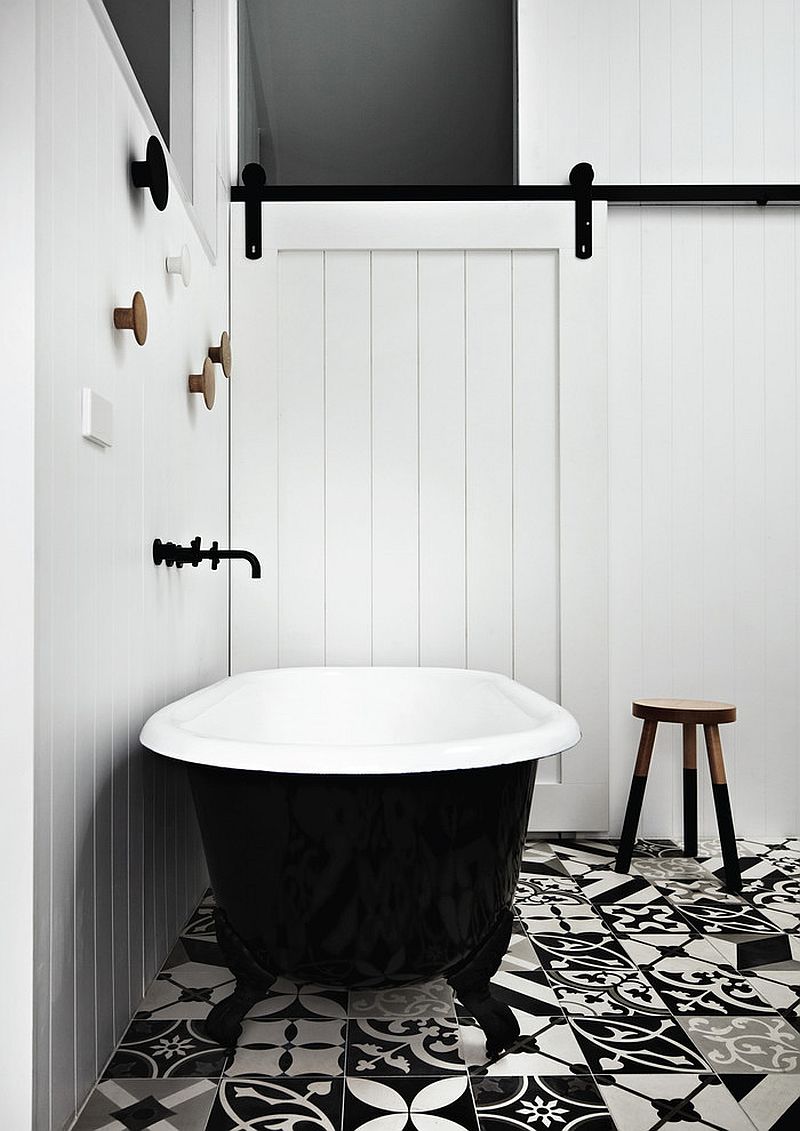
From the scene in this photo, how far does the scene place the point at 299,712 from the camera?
2.45 m

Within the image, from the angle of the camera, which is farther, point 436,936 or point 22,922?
point 436,936

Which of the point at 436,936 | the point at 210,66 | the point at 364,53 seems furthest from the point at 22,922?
the point at 364,53

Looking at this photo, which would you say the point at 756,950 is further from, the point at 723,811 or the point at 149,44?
the point at 149,44

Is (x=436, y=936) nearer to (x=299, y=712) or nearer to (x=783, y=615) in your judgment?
(x=299, y=712)

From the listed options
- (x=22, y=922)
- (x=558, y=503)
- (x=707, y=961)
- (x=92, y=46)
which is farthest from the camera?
(x=558, y=503)

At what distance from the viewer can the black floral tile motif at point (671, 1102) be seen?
1.41m

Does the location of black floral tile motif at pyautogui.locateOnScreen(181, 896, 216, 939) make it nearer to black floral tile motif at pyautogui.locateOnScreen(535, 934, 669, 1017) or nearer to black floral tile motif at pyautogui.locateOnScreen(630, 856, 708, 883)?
black floral tile motif at pyautogui.locateOnScreen(535, 934, 669, 1017)

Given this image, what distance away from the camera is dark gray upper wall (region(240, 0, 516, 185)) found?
9.70ft

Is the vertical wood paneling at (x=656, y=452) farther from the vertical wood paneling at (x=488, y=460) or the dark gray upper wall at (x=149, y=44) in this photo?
the dark gray upper wall at (x=149, y=44)

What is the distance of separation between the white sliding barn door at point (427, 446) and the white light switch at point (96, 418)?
1.34m

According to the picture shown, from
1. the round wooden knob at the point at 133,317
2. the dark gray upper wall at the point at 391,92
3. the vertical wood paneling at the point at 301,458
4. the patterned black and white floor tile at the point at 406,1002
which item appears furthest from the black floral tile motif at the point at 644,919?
the dark gray upper wall at the point at 391,92

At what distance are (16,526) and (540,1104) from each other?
118cm

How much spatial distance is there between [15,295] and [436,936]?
116 cm

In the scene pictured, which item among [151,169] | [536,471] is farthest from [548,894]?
[151,169]
